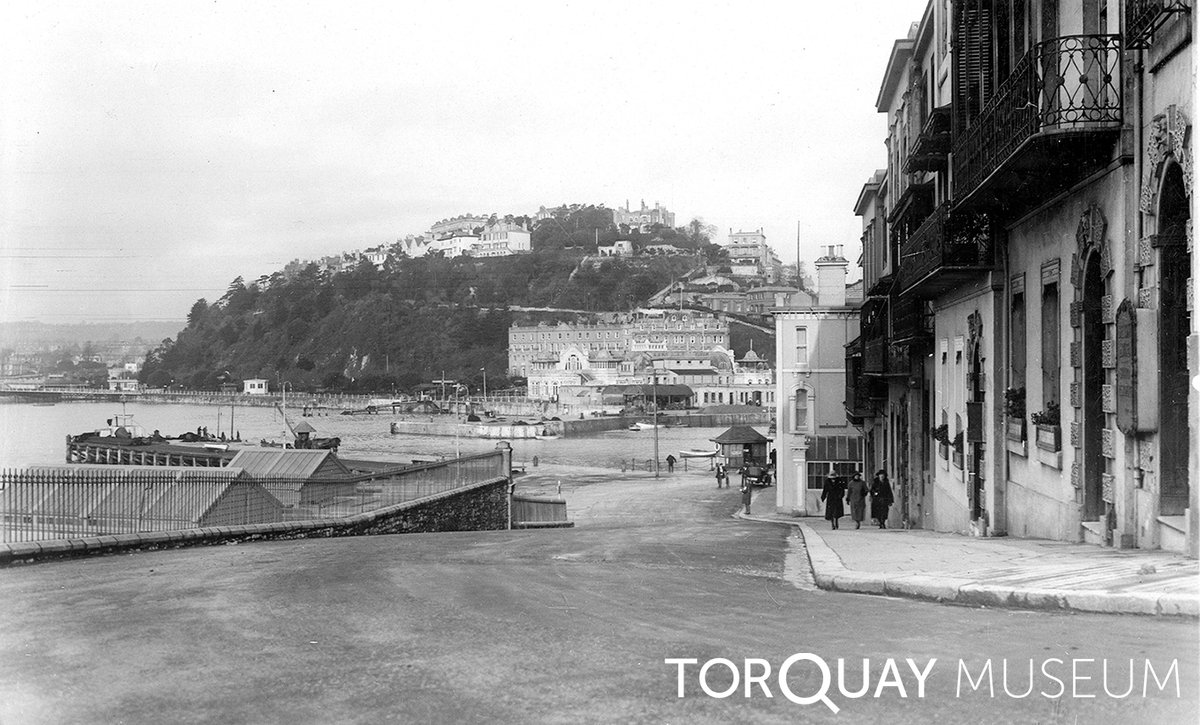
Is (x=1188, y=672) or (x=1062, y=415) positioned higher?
(x=1062, y=415)

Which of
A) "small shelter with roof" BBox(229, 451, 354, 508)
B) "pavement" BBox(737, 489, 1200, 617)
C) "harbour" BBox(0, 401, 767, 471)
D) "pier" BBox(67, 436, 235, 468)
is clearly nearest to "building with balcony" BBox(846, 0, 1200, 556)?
"pavement" BBox(737, 489, 1200, 617)

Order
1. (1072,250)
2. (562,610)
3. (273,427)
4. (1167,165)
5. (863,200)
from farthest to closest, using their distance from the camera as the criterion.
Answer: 1. (273,427)
2. (863,200)
3. (1072,250)
4. (1167,165)
5. (562,610)

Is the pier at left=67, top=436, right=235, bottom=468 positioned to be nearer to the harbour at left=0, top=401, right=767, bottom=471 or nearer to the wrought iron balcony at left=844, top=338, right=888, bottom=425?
the harbour at left=0, top=401, right=767, bottom=471

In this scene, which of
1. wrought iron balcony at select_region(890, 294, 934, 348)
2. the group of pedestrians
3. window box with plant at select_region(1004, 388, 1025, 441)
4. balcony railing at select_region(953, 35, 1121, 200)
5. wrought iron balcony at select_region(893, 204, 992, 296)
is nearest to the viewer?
balcony railing at select_region(953, 35, 1121, 200)

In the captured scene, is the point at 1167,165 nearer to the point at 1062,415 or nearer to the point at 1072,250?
the point at 1072,250

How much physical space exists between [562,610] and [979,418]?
1143cm

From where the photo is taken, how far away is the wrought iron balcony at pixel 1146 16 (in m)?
8.91

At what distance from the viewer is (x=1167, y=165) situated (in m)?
9.30

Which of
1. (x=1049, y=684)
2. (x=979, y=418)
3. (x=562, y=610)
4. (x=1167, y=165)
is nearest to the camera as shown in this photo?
(x=1049, y=684)

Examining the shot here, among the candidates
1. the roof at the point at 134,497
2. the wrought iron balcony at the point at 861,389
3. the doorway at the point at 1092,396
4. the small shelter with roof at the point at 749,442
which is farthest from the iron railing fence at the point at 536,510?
the small shelter with roof at the point at 749,442

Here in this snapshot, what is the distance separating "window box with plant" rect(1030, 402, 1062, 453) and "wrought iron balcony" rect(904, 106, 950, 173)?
8142 mm

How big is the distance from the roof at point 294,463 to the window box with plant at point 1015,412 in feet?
53.8

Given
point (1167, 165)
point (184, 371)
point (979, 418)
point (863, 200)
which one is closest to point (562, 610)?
point (1167, 165)

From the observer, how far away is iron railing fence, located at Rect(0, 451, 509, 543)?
56.5 ft
